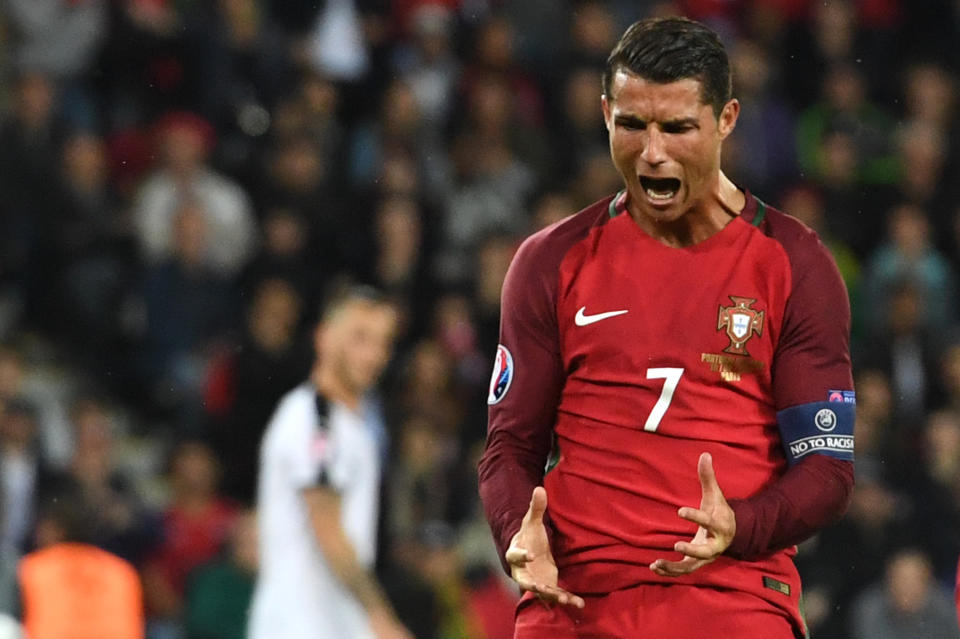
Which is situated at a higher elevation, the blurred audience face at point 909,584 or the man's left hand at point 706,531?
the man's left hand at point 706,531

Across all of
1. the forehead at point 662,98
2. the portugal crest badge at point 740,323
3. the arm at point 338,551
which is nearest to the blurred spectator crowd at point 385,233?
the arm at point 338,551

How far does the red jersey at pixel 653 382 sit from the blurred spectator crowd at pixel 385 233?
4612 millimetres

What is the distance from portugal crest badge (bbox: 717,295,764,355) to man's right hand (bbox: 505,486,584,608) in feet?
1.65

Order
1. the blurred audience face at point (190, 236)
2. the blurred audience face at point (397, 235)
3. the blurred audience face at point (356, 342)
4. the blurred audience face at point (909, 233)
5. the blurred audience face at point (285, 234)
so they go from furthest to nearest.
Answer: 1. the blurred audience face at point (909, 233)
2. the blurred audience face at point (397, 235)
3. the blurred audience face at point (190, 236)
4. the blurred audience face at point (285, 234)
5. the blurred audience face at point (356, 342)

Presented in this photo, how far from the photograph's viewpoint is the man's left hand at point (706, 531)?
3.22 metres

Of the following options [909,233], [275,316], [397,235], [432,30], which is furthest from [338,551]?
[432,30]

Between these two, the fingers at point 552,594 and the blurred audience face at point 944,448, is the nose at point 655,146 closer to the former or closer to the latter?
the fingers at point 552,594

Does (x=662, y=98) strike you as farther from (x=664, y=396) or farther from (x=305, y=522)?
(x=305, y=522)

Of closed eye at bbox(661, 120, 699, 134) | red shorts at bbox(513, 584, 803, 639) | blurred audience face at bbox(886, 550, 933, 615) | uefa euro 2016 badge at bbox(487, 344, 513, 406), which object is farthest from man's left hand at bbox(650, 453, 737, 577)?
blurred audience face at bbox(886, 550, 933, 615)

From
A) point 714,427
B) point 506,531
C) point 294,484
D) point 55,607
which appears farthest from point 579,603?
point 55,607

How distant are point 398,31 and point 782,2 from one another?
8.75 ft

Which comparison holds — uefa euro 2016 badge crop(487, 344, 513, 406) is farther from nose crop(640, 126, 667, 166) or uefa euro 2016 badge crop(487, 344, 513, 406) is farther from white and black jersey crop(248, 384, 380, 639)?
white and black jersey crop(248, 384, 380, 639)

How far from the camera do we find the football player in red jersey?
342 centimetres

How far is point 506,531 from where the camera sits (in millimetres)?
3459
